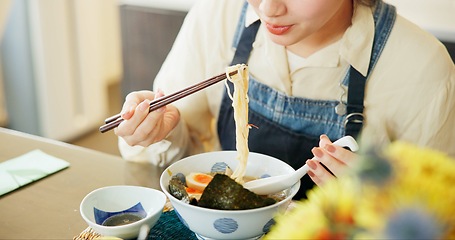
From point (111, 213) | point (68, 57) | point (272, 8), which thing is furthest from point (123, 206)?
point (68, 57)

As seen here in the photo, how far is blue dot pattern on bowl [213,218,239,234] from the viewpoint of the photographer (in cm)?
88

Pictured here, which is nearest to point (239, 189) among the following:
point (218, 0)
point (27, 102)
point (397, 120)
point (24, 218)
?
point (24, 218)

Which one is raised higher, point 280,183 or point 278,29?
point 278,29

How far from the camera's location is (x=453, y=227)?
0.45m

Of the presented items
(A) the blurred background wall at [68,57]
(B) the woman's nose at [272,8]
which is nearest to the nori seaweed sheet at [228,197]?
(B) the woman's nose at [272,8]

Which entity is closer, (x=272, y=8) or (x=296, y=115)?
(x=272, y=8)

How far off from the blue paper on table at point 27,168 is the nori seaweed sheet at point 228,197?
0.49 m

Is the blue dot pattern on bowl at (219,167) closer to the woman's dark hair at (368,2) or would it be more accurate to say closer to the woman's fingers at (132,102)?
the woman's fingers at (132,102)

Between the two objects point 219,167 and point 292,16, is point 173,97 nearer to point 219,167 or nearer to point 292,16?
point 219,167

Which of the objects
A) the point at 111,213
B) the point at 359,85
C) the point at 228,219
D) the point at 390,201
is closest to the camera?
the point at 390,201

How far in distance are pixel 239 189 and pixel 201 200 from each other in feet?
0.21

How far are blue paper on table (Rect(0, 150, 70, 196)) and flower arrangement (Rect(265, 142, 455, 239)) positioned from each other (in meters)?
A: 0.87

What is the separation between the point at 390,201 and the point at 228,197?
50 centimetres

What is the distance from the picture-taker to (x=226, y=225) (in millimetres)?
889
